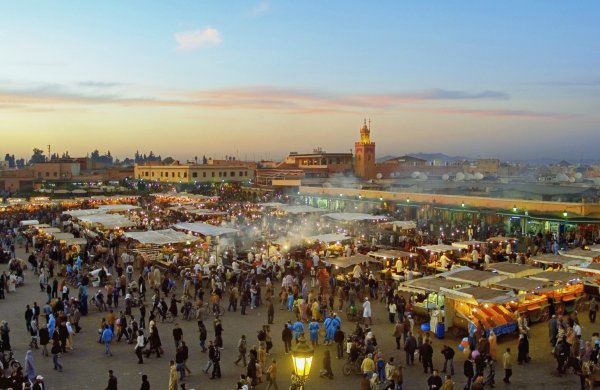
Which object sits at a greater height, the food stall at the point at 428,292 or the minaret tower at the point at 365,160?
the minaret tower at the point at 365,160

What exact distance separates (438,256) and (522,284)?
316 inches

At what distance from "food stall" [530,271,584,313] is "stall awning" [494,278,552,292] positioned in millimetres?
255

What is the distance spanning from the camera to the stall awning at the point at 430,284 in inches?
556

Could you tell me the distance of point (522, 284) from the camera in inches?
566

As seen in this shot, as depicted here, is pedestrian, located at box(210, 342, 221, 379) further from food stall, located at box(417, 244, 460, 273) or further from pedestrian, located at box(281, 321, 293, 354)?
food stall, located at box(417, 244, 460, 273)

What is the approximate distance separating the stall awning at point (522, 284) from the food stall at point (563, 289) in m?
0.26

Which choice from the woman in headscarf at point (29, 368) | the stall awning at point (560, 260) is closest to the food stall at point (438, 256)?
the stall awning at point (560, 260)

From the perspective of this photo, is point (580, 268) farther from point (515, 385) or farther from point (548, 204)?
point (548, 204)

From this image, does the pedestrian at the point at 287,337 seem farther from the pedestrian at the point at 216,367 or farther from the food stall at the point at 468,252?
the food stall at the point at 468,252

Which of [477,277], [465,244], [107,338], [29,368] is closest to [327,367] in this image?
[107,338]

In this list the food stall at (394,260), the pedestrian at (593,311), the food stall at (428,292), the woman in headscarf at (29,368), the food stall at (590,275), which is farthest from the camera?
the food stall at (394,260)

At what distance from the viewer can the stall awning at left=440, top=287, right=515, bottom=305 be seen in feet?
43.1

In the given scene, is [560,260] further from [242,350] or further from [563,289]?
[242,350]

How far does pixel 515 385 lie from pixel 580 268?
7980 mm
